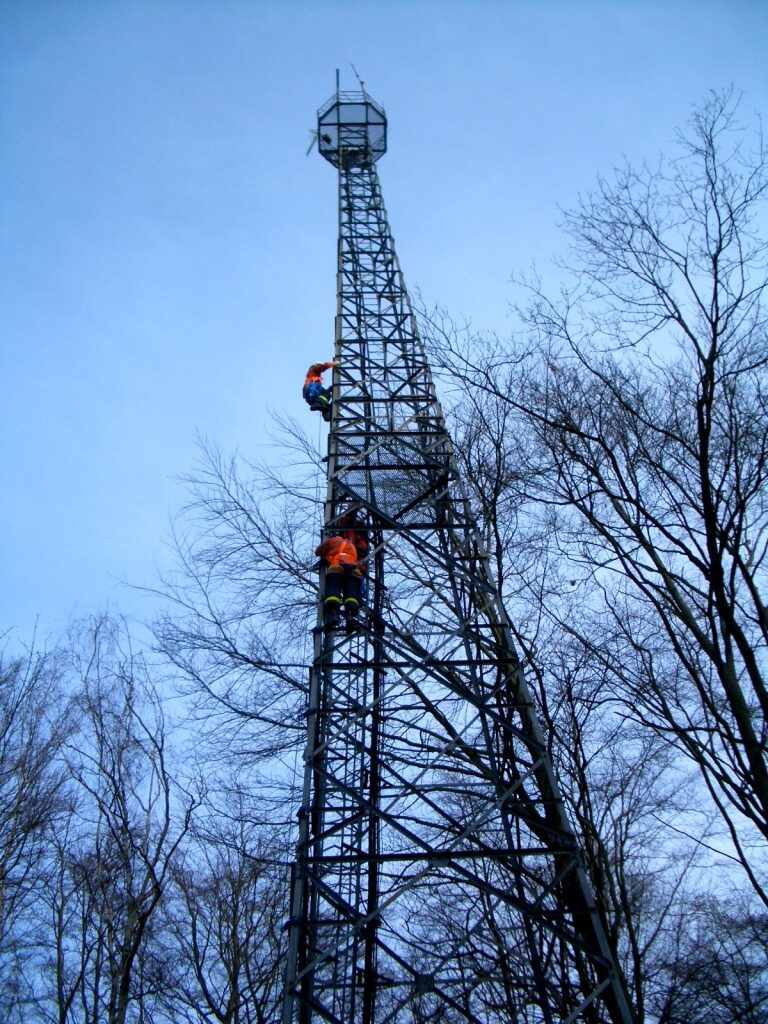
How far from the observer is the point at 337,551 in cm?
700

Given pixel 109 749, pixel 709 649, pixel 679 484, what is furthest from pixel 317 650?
pixel 109 749

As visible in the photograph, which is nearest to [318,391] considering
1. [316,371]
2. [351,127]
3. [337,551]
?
[316,371]

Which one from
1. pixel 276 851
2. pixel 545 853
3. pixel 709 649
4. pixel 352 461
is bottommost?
pixel 545 853

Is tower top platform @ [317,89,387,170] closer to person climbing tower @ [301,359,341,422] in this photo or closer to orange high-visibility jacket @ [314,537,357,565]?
person climbing tower @ [301,359,341,422]

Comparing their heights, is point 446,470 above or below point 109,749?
above

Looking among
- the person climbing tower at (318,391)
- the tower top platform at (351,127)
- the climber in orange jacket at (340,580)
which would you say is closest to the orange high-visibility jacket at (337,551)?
the climber in orange jacket at (340,580)

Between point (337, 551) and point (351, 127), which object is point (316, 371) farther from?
point (351, 127)

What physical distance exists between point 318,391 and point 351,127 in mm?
8728

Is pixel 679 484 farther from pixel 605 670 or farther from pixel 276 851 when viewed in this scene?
pixel 276 851

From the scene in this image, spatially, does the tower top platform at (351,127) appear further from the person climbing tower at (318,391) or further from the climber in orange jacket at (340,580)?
the climber in orange jacket at (340,580)

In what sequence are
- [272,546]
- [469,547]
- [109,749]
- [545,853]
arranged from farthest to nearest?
[109,749] < [272,546] < [469,547] < [545,853]

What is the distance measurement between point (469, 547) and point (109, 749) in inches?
291

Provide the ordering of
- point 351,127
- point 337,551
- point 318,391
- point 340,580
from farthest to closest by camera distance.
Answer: point 351,127 < point 318,391 < point 337,551 < point 340,580

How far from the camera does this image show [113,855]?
12.3 metres
